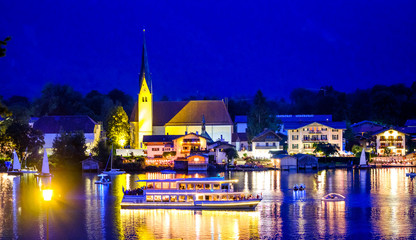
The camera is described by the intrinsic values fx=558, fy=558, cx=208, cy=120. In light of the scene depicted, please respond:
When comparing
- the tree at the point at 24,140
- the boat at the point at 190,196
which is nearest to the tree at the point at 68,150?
the tree at the point at 24,140

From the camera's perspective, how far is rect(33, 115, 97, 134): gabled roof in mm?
84875

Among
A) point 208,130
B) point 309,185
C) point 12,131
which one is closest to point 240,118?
point 208,130

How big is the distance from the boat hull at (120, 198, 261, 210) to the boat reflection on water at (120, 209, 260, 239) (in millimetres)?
561

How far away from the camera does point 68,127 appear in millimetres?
85500

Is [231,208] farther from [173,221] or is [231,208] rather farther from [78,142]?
[78,142]

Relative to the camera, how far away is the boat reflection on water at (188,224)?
3148 cm

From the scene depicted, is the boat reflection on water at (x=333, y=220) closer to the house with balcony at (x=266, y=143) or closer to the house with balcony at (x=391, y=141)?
the house with balcony at (x=266, y=143)

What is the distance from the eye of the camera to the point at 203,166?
74.3 meters

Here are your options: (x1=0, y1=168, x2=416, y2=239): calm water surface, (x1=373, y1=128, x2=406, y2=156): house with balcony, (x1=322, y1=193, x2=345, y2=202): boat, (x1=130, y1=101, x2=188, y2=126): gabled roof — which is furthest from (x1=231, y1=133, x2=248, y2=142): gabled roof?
(x1=322, y1=193, x2=345, y2=202): boat

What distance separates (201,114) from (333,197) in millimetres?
48951

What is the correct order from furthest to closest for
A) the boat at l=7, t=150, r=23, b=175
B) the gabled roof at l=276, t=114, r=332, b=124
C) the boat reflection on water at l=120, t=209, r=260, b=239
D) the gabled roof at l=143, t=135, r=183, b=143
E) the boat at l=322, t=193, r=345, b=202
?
the gabled roof at l=276, t=114, r=332, b=124, the gabled roof at l=143, t=135, r=183, b=143, the boat at l=7, t=150, r=23, b=175, the boat at l=322, t=193, r=345, b=202, the boat reflection on water at l=120, t=209, r=260, b=239

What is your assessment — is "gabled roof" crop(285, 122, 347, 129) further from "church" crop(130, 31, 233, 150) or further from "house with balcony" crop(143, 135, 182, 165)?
"house with balcony" crop(143, 135, 182, 165)

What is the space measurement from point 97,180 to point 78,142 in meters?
15.0

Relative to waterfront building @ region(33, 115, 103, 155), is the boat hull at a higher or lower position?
lower
